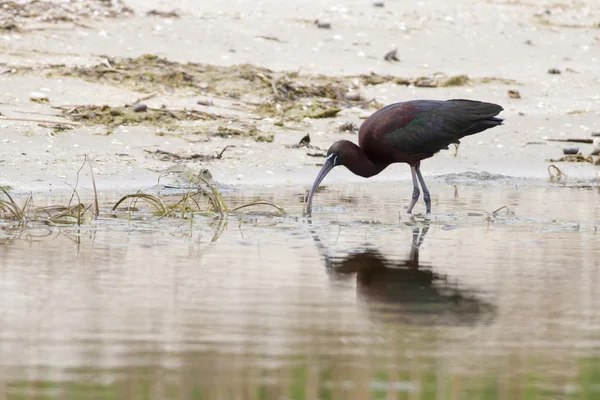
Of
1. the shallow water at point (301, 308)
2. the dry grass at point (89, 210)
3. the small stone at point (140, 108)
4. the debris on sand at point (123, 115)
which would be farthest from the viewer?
the small stone at point (140, 108)

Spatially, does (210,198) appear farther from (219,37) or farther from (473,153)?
(219,37)

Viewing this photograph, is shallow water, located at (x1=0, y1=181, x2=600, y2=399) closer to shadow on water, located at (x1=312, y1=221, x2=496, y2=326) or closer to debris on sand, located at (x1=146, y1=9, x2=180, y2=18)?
shadow on water, located at (x1=312, y1=221, x2=496, y2=326)

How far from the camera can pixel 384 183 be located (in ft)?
45.1

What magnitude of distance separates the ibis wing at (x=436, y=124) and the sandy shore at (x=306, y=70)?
213cm

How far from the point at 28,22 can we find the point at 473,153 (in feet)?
23.9

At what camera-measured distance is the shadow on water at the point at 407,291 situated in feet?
19.1

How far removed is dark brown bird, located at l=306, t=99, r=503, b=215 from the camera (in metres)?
11.1

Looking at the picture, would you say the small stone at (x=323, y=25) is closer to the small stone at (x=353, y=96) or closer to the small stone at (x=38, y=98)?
the small stone at (x=353, y=96)

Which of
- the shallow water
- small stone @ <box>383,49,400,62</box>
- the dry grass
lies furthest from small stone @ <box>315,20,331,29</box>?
the shallow water

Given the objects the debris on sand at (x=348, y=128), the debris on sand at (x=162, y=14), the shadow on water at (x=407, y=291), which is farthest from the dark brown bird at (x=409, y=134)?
the debris on sand at (x=162, y=14)

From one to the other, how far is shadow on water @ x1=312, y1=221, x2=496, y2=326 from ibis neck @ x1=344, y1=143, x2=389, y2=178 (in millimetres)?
2867

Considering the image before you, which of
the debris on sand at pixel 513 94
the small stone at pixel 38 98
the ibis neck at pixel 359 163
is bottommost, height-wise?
the ibis neck at pixel 359 163

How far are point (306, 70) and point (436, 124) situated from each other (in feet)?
23.7

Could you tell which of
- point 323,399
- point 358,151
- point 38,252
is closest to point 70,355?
point 323,399
